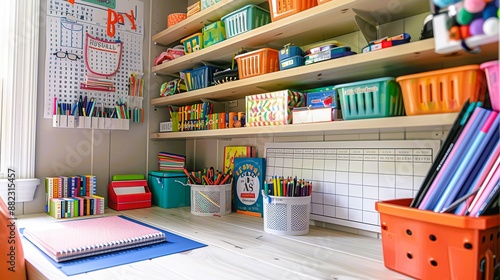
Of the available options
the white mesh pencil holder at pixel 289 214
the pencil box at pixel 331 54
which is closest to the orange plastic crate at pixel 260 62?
the pencil box at pixel 331 54

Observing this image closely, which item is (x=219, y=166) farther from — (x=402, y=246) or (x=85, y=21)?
(x=402, y=246)

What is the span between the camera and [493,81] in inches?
28.3

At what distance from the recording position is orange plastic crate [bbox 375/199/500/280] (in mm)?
676

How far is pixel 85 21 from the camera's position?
166 cm

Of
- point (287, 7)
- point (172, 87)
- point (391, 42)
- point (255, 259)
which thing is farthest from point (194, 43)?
point (255, 259)

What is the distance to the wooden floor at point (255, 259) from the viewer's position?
0.82 metres

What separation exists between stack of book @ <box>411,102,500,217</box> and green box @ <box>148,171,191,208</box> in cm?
→ 121

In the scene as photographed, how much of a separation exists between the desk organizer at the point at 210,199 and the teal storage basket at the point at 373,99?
2.27ft

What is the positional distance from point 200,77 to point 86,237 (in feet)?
2.83

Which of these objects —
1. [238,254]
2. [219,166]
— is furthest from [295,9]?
[219,166]

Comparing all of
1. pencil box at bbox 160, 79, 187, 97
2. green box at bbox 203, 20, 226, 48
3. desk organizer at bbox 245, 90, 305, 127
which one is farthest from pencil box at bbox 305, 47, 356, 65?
pencil box at bbox 160, 79, 187, 97

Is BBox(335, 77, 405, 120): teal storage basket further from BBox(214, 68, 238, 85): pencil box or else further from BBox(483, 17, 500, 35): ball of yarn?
BBox(214, 68, 238, 85): pencil box

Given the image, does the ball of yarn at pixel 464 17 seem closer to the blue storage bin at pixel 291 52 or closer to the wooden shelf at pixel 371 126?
the wooden shelf at pixel 371 126

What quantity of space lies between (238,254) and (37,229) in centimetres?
74
